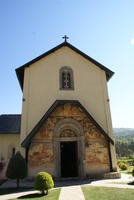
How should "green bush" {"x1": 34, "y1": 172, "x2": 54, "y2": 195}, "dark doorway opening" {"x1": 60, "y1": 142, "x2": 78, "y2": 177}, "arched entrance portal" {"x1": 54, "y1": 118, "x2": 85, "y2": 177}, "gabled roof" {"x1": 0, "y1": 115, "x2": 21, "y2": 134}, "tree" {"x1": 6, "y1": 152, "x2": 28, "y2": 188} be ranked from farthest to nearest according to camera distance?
"gabled roof" {"x1": 0, "y1": 115, "x2": 21, "y2": 134}, "dark doorway opening" {"x1": 60, "y1": 142, "x2": 78, "y2": 177}, "arched entrance portal" {"x1": 54, "y1": 118, "x2": 85, "y2": 177}, "tree" {"x1": 6, "y1": 152, "x2": 28, "y2": 188}, "green bush" {"x1": 34, "y1": 172, "x2": 54, "y2": 195}

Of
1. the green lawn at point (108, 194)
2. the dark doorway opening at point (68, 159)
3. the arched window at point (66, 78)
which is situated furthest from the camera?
the arched window at point (66, 78)

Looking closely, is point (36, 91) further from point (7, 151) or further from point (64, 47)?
point (7, 151)

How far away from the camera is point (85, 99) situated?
1539 centimetres

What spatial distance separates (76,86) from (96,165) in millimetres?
6769

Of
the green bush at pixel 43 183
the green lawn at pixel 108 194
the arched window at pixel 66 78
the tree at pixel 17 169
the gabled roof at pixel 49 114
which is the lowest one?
the green lawn at pixel 108 194

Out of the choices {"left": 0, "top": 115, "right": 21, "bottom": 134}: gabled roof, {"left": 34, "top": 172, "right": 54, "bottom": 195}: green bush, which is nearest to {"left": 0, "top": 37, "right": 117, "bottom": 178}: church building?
{"left": 0, "top": 115, "right": 21, "bottom": 134}: gabled roof

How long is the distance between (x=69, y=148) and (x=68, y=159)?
0.94m

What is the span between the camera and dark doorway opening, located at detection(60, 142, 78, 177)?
1442 centimetres

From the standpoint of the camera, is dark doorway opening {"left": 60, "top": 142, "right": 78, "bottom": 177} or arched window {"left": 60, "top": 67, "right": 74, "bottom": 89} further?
Answer: arched window {"left": 60, "top": 67, "right": 74, "bottom": 89}

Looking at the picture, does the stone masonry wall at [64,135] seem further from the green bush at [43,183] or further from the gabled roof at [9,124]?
the gabled roof at [9,124]

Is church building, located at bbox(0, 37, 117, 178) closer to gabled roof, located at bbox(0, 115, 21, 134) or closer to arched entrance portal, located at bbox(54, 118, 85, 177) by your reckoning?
arched entrance portal, located at bbox(54, 118, 85, 177)

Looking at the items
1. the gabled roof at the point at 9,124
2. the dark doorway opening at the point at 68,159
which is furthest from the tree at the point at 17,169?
the gabled roof at the point at 9,124

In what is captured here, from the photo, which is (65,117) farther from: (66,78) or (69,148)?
(66,78)

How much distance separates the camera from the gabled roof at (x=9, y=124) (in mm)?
18419
